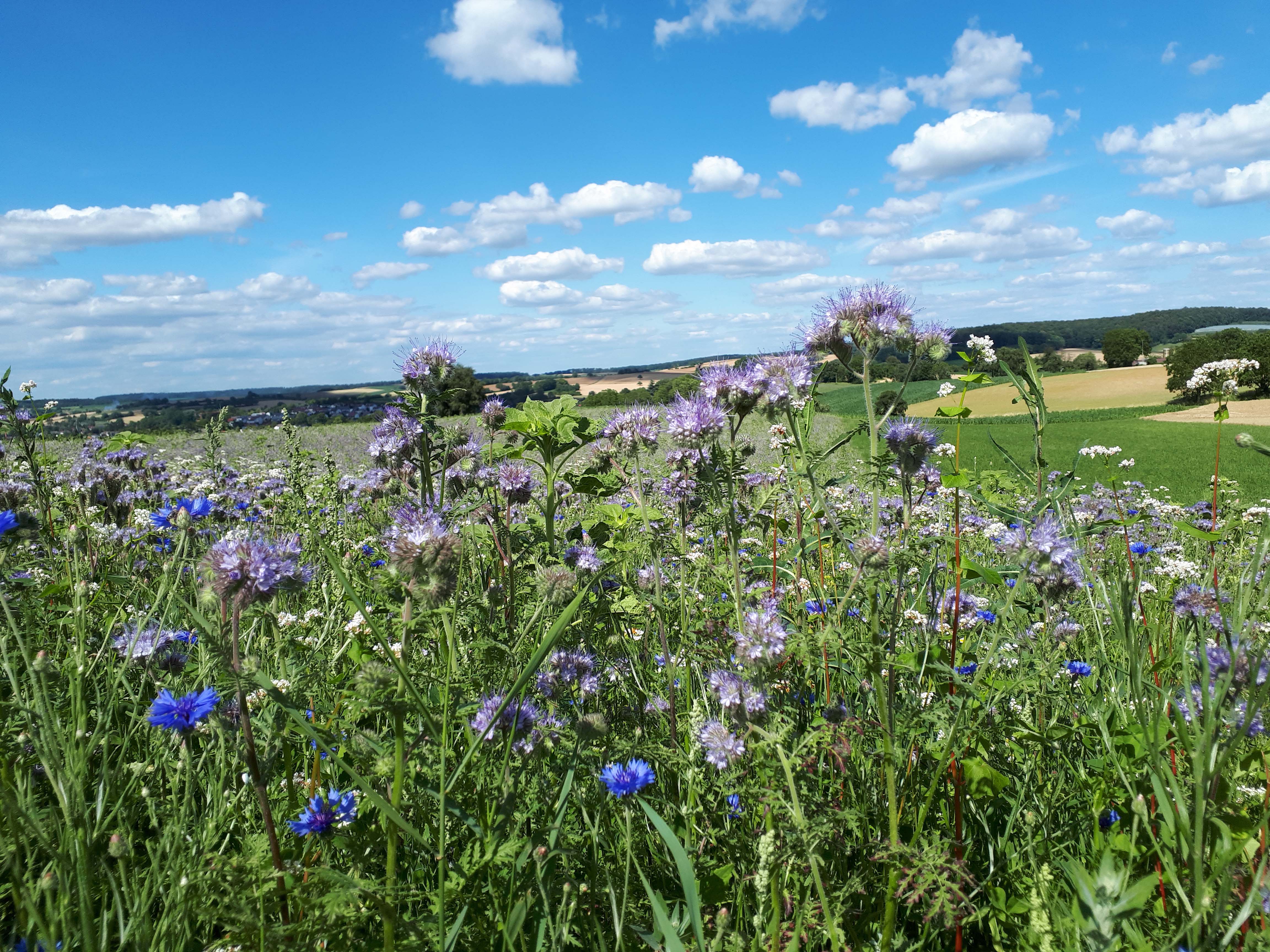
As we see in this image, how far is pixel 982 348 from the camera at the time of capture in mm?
3141

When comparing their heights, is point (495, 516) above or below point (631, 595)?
above

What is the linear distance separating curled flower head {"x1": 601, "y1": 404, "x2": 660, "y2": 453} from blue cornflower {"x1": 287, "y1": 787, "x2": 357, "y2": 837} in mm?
2102

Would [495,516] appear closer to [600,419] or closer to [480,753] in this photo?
[600,419]

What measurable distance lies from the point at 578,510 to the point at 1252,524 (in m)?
6.77

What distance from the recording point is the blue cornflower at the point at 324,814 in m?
1.84

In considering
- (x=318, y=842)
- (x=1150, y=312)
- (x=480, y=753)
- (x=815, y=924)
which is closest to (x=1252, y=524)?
(x=815, y=924)

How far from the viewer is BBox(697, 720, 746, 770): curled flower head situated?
2.09 metres

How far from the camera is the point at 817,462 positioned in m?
2.44

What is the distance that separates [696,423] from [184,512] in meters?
1.96

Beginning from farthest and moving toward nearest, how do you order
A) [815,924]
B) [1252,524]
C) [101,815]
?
[1252,524] < [101,815] < [815,924]

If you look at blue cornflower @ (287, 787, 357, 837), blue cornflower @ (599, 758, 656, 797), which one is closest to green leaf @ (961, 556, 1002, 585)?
Result: blue cornflower @ (599, 758, 656, 797)

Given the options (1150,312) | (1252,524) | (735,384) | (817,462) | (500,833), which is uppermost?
(1150,312)

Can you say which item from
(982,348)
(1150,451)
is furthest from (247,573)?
(1150,451)

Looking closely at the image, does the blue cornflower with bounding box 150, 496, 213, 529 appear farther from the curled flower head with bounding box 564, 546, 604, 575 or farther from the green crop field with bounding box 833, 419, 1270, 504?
the green crop field with bounding box 833, 419, 1270, 504
